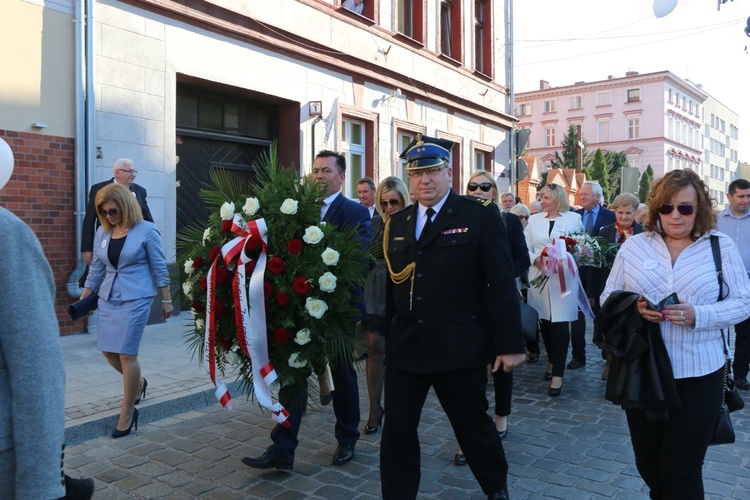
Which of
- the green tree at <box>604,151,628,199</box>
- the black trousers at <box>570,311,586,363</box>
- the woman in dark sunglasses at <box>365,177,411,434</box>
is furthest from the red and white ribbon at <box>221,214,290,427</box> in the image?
the green tree at <box>604,151,628,199</box>

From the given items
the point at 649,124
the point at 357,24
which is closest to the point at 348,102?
the point at 357,24

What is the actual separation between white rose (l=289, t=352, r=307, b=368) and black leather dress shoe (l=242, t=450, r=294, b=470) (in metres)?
0.86

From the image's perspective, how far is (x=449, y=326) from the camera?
3.49 meters

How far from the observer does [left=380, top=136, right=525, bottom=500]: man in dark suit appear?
3.48 meters

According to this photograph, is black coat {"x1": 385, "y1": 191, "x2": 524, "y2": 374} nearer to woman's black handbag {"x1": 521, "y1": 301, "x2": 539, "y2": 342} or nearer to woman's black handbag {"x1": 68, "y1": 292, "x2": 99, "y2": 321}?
woman's black handbag {"x1": 521, "y1": 301, "x2": 539, "y2": 342}

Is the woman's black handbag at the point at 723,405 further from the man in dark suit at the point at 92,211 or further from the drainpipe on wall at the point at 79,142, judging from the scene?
the drainpipe on wall at the point at 79,142

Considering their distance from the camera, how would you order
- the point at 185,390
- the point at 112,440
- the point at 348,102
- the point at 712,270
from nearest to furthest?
the point at 712,270, the point at 112,440, the point at 185,390, the point at 348,102

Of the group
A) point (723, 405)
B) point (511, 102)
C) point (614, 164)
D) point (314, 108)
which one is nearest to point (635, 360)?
point (723, 405)

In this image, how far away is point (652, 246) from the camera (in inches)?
130

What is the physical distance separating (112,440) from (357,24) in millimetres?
10408

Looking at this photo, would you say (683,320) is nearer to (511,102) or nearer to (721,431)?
(721,431)

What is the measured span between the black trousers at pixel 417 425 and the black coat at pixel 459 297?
0.34 feet

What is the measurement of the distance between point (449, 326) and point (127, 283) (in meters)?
2.98

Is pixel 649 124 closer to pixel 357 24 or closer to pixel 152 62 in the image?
pixel 357 24
